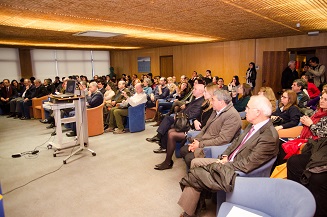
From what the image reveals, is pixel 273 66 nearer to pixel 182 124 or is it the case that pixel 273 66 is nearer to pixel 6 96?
pixel 182 124

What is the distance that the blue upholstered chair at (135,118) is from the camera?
5.61 metres

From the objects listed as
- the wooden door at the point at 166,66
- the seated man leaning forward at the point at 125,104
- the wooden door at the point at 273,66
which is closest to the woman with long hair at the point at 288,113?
the seated man leaning forward at the point at 125,104

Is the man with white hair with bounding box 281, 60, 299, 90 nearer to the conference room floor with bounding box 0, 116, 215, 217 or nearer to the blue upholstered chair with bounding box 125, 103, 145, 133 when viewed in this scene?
the blue upholstered chair with bounding box 125, 103, 145, 133

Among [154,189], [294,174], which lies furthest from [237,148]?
[154,189]

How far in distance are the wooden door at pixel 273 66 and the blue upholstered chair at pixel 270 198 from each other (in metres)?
7.72

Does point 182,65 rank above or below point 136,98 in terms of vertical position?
above

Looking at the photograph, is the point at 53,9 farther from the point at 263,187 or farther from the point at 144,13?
the point at 263,187

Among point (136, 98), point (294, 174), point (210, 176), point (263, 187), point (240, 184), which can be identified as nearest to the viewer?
point (263, 187)

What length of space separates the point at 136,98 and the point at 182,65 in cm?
688

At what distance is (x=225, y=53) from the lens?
10.2m

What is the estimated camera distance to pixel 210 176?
6.42 ft

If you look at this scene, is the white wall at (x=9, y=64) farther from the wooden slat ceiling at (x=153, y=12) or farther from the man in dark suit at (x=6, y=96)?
the wooden slat ceiling at (x=153, y=12)

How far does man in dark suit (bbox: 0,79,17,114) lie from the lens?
28.7 feet

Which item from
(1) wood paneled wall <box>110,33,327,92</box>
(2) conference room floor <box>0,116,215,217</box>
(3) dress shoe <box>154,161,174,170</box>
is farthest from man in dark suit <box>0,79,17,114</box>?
(3) dress shoe <box>154,161,174,170</box>
